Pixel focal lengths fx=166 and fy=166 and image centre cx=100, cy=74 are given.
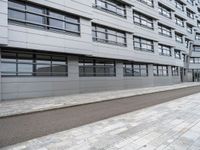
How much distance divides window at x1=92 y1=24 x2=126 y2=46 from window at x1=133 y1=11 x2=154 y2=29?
3714 mm

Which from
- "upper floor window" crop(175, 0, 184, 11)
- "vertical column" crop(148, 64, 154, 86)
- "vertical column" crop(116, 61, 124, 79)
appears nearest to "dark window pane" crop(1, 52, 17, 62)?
"vertical column" crop(116, 61, 124, 79)

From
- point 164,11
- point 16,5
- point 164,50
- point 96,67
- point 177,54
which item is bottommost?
point 96,67

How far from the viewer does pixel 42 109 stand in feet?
26.9

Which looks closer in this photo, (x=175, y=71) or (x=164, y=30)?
(x=164, y=30)

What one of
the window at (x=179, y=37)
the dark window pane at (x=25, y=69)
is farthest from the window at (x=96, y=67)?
the window at (x=179, y=37)

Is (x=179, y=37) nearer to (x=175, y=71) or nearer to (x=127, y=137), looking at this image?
(x=175, y=71)

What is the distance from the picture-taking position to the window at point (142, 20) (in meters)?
22.0

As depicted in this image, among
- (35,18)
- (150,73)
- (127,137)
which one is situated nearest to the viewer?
(127,137)

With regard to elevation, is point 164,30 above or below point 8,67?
above

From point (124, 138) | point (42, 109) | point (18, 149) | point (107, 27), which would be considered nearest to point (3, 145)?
point (18, 149)

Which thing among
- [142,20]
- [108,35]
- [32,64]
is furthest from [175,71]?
[32,64]

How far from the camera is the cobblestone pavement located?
4051 mm

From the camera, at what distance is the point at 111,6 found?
1884cm

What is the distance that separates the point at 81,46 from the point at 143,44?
11307 mm
